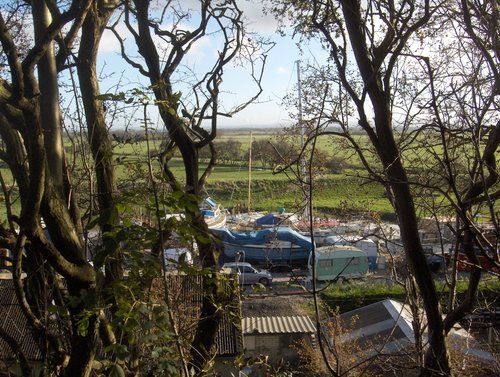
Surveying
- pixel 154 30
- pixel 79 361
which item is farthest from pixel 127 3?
pixel 79 361

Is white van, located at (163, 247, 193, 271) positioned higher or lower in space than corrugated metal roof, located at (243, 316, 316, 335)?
higher

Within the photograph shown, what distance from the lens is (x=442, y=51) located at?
358 centimetres

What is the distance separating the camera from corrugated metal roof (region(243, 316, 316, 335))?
412 inches

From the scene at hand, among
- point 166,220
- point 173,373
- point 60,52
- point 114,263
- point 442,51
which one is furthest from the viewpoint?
point 442,51

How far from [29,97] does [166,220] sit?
774 millimetres

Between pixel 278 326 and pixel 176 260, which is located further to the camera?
pixel 278 326

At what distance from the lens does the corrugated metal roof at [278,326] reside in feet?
34.3

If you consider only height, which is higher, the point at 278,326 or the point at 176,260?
the point at 176,260

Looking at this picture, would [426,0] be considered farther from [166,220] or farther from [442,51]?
[166,220]

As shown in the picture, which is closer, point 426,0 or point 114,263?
point 114,263

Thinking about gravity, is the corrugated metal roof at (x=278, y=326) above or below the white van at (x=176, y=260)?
below

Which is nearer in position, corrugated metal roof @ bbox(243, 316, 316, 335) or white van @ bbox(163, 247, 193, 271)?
white van @ bbox(163, 247, 193, 271)

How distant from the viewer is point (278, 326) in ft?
35.5

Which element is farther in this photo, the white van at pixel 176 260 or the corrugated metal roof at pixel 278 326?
the corrugated metal roof at pixel 278 326
